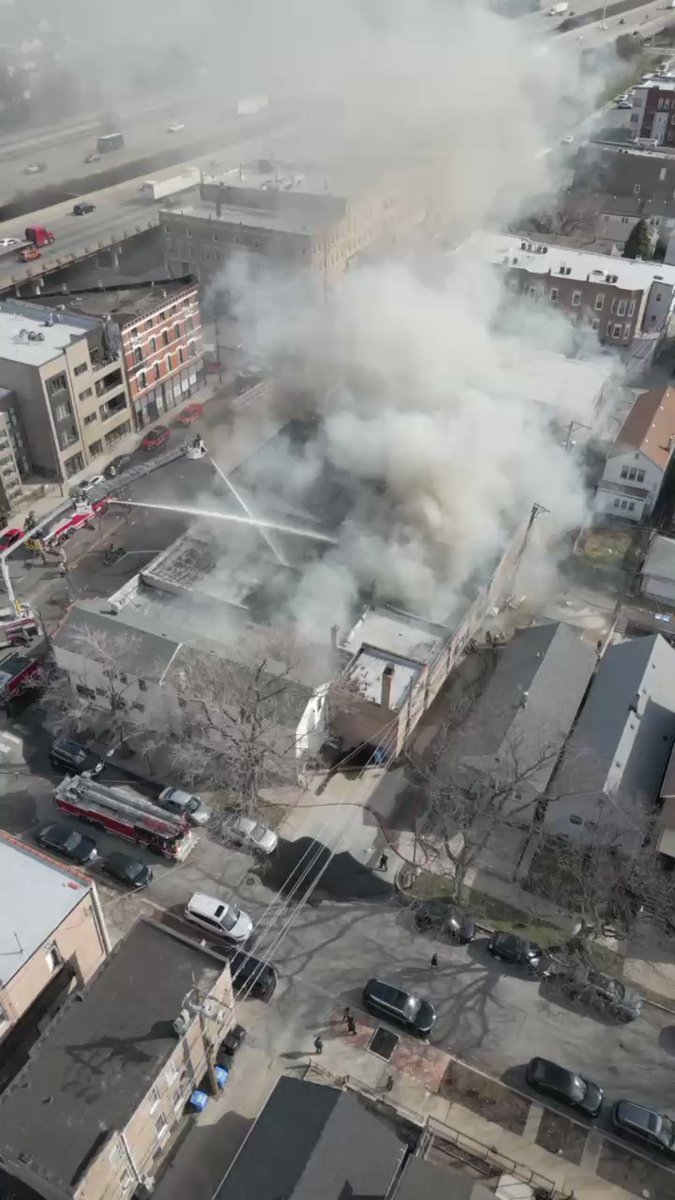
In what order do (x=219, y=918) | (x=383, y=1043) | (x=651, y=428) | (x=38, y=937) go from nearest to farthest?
(x=38, y=937)
(x=383, y=1043)
(x=219, y=918)
(x=651, y=428)

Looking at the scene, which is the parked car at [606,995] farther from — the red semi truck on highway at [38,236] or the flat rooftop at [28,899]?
the red semi truck on highway at [38,236]

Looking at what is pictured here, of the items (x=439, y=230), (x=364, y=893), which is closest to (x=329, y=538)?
(x=364, y=893)

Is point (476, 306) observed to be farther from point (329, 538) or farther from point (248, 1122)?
point (248, 1122)

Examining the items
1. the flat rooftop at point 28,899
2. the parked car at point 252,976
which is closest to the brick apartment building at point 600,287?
the parked car at point 252,976

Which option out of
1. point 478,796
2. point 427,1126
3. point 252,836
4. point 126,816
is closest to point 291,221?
point 126,816

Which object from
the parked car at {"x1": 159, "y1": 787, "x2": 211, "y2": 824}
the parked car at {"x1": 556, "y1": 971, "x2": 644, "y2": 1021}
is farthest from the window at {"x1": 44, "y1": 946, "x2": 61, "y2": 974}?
the parked car at {"x1": 556, "y1": 971, "x2": 644, "y2": 1021}

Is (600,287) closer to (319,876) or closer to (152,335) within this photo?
(152,335)
